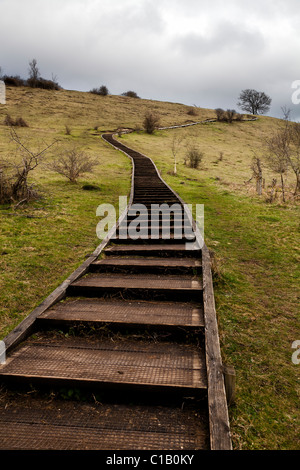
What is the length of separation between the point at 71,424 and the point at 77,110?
5518 cm

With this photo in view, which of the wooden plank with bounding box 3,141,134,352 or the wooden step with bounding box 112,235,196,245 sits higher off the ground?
the wooden step with bounding box 112,235,196,245

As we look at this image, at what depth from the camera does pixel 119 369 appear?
2.65 meters

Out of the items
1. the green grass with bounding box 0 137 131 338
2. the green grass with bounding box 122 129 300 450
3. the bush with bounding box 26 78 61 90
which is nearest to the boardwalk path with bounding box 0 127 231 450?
the green grass with bounding box 122 129 300 450

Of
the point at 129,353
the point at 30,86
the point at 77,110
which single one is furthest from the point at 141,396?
the point at 30,86

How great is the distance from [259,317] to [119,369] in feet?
7.41

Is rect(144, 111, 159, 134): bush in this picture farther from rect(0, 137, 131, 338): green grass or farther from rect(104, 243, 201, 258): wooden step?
rect(104, 243, 201, 258): wooden step

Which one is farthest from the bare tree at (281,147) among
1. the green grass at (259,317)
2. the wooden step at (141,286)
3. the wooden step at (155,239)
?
the wooden step at (141,286)

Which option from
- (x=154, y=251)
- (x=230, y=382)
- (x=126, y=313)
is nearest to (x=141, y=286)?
(x=126, y=313)

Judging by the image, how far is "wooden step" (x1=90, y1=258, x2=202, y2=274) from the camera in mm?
4699

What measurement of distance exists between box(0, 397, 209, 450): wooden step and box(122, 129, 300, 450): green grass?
42 cm

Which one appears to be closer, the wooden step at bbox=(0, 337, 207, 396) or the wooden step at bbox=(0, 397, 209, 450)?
the wooden step at bbox=(0, 397, 209, 450)

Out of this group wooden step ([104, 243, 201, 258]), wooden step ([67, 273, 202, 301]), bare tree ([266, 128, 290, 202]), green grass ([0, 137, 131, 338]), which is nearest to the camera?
wooden step ([67, 273, 202, 301])

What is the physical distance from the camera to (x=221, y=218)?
9719 mm

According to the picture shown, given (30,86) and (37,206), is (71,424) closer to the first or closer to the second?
(37,206)
